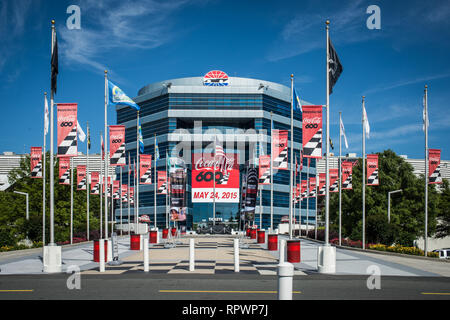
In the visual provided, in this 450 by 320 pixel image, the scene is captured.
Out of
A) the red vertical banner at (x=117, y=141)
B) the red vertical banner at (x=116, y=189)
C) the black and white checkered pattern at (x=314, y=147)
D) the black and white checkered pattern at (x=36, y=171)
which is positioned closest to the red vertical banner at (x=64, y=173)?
the black and white checkered pattern at (x=36, y=171)

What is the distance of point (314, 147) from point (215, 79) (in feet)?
230

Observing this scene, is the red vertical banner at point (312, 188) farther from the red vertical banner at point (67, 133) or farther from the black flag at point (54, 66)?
the black flag at point (54, 66)

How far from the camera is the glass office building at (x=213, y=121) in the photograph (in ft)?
292

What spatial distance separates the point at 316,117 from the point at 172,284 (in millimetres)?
9792

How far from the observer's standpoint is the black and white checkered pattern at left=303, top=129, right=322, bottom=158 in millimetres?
18094

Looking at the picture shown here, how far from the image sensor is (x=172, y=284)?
40.7ft

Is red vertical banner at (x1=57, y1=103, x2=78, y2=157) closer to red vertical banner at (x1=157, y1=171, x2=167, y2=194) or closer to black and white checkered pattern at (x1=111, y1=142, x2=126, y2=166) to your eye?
black and white checkered pattern at (x1=111, y1=142, x2=126, y2=166)

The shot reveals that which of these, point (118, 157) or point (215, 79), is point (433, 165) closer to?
point (118, 157)

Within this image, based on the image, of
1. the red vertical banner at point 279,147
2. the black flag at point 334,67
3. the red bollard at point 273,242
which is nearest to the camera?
the black flag at point 334,67

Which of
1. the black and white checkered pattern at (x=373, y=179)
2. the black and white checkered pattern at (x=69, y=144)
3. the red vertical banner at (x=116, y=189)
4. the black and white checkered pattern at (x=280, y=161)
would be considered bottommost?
the red vertical banner at (x=116, y=189)

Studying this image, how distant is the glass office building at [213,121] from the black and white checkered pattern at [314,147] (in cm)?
6868

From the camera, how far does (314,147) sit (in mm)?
18266
